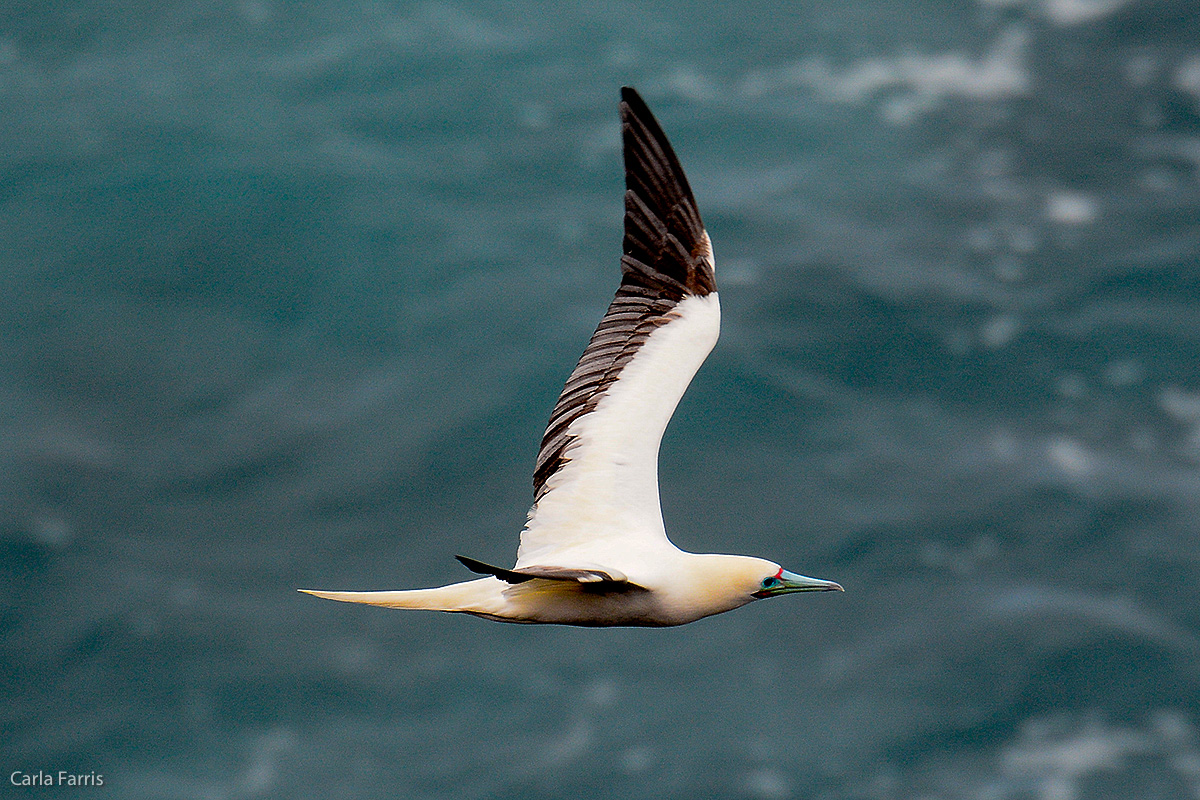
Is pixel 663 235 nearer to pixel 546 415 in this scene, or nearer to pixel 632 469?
pixel 632 469

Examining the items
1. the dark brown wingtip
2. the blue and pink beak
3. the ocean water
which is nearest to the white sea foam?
the ocean water

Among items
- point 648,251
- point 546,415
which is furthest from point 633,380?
point 546,415

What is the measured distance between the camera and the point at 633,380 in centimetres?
1719

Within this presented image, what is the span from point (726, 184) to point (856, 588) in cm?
2033

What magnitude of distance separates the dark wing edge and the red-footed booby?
0.04 feet

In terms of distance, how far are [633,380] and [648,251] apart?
1.74 m

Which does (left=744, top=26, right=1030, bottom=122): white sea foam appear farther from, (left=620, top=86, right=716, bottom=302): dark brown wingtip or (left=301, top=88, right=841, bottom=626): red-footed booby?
A: (left=301, top=88, right=841, bottom=626): red-footed booby

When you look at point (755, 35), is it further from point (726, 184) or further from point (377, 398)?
point (377, 398)

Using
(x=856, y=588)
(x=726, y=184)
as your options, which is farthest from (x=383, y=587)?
(x=726, y=184)

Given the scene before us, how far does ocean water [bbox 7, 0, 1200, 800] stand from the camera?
5962 centimetres

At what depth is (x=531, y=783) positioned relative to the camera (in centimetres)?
5866

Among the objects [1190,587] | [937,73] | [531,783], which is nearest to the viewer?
[531,783]

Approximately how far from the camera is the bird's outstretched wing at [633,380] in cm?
1619

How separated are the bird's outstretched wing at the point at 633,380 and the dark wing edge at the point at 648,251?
0.01 m
